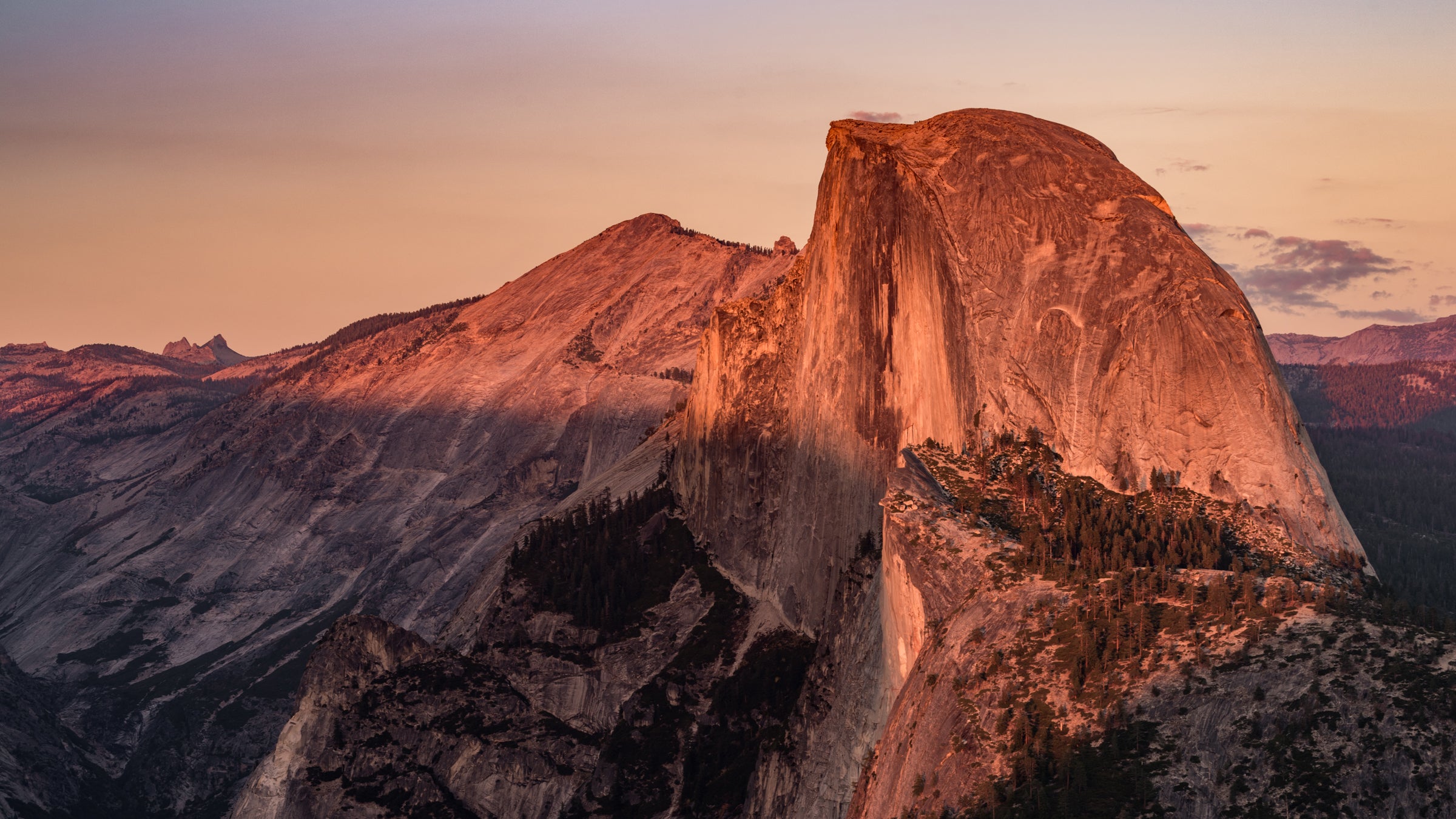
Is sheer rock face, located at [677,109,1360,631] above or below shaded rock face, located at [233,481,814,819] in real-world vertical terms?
above

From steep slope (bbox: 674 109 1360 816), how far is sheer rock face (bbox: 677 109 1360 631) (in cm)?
19

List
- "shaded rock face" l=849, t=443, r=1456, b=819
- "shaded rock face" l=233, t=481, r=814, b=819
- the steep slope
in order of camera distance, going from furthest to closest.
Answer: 1. "shaded rock face" l=233, t=481, r=814, b=819
2. the steep slope
3. "shaded rock face" l=849, t=443, r=1456, b=819

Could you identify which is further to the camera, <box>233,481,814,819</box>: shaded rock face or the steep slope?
<box>233,481,814,819</box>: shaded rock face

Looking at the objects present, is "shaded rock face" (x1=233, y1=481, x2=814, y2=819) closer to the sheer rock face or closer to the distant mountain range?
the distant mountain range

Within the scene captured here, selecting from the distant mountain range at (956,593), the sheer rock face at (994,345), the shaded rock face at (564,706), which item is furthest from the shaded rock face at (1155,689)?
the shaded rock face at (564,706)

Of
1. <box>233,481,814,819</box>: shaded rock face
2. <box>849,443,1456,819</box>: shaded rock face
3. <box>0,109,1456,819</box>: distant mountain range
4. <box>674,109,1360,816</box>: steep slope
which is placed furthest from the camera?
<box>233,481,814,819</box>: shaded rock face

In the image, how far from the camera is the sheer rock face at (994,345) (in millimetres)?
126188

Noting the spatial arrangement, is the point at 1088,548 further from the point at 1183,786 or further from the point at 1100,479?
the point at 1183,786

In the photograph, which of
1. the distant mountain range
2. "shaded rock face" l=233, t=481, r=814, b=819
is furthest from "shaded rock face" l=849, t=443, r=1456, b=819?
"shaded rock face" l=233, t=481, r=814, b=819

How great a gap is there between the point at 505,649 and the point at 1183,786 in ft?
383

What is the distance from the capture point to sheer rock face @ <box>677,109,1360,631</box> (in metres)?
126

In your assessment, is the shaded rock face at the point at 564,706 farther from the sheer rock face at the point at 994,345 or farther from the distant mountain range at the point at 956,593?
the sheer rock face at the point at 994,345

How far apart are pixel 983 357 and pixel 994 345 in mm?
1395

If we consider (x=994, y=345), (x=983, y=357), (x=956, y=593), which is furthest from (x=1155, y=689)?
(x=994, y=345)
